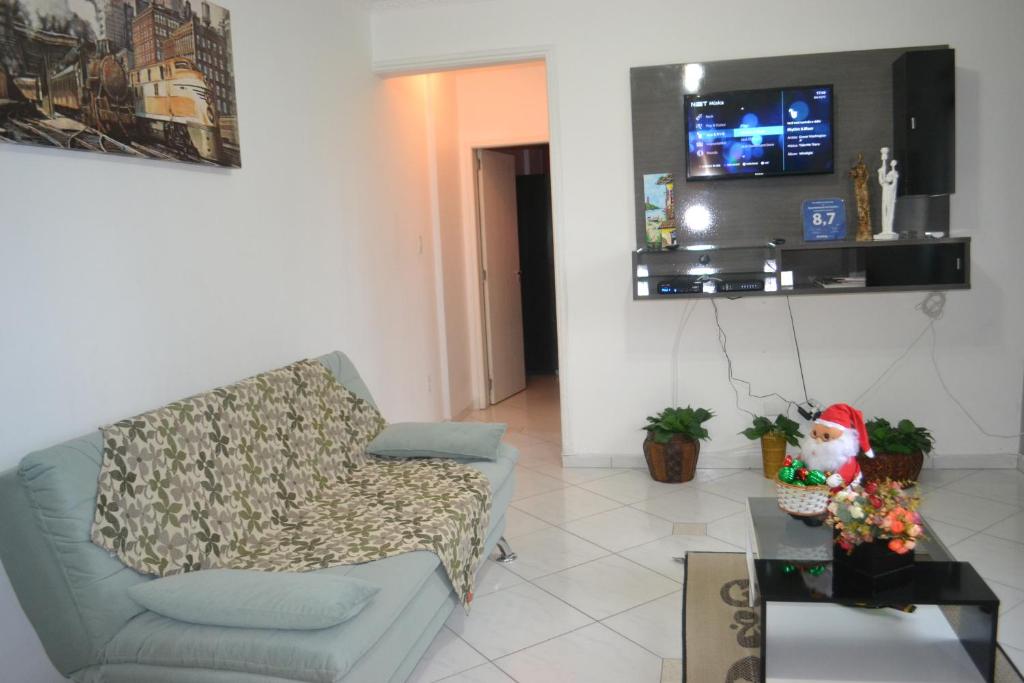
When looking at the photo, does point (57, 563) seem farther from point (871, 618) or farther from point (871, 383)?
point (871, 383)

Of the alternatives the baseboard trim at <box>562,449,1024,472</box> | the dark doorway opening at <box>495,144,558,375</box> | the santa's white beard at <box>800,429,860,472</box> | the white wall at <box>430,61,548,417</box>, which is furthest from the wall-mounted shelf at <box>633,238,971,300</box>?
the dark doorway opening at <box>495,144,558,375</box>

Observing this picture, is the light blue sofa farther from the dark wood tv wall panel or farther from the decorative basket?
the dark wood tv wall panel

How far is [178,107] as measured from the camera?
2.78 metres

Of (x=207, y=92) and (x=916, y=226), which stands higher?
(x=207, y=92)

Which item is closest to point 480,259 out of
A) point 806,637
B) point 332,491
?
point 332,491

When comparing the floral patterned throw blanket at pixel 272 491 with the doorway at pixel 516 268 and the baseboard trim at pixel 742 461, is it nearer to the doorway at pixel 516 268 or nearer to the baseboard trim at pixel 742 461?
the baseboard trim at pixel 742 461

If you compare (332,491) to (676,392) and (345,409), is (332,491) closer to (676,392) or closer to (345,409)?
(345,409)

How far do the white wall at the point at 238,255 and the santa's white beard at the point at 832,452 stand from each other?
6.77ft

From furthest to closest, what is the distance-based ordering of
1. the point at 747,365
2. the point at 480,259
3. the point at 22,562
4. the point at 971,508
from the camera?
the point at 480,259
the point at 747,365
the point at 971,508
the point at 22,562

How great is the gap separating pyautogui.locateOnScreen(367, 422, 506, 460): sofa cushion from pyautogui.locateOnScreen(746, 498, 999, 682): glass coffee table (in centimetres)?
115

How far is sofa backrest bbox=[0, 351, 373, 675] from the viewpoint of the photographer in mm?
1935

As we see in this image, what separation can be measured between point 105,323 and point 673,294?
8.78 feet

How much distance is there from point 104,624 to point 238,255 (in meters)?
1.53

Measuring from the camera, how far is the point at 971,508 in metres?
3.68
